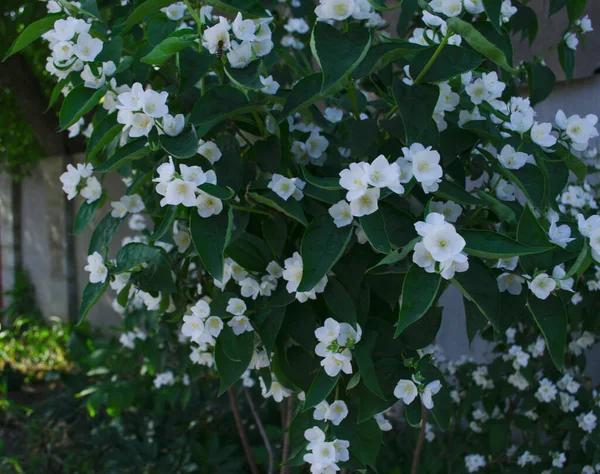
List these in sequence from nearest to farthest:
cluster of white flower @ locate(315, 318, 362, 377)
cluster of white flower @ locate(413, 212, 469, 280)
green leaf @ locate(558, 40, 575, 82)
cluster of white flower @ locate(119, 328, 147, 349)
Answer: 1. cluster of white flower @ locate(413, 212, 469, 280)
2. cluster of white flower @ locate(315, 318, 362, 377)
3. green leaf @ locate(558, 40, 575, 82)
4. cluster of white flower @ locate(119, 328, 147, 349)

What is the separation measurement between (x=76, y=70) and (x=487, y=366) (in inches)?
57.2

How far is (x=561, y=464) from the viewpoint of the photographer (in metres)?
1.79

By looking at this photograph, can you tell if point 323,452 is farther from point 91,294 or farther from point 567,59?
point 567,59

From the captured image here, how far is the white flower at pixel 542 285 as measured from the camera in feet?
2.90

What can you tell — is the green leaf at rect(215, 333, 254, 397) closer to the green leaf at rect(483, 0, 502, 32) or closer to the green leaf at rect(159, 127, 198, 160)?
the green leaf at rect(159, 127, 198, 160)

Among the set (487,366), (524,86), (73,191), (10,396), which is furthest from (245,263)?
(10,396)

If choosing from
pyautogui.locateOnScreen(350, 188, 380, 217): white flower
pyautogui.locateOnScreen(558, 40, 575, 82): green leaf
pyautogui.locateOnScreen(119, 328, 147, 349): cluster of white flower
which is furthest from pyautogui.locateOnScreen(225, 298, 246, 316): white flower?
pyautogui.locateOnScreen(119, 328, 147, 349): cluster of white flower

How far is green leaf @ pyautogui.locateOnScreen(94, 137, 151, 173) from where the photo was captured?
99 cm

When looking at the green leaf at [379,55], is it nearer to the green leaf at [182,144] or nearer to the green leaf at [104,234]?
the green leaf at [182,144]

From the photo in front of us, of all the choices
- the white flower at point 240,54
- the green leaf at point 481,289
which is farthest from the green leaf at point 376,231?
the white flower at point 240,54

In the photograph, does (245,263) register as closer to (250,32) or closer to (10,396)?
(250,32)

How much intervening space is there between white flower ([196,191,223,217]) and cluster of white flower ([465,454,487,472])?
4.69 feet

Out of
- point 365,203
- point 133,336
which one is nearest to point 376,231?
point 365,203

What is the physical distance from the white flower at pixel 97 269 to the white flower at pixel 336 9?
0.57 m
